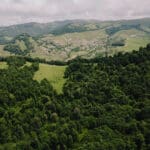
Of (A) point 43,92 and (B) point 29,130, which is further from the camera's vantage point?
(A) point 43,92

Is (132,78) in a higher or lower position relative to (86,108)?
higher

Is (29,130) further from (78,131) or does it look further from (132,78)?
(132,78)

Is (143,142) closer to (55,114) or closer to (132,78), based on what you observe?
(55,114)

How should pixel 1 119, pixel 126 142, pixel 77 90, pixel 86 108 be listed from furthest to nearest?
1. pixel 77 90
2. pixel 86 108
3. pixel 1 119
4. pixel 126 142

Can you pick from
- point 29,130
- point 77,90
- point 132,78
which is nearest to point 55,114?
point 29,130

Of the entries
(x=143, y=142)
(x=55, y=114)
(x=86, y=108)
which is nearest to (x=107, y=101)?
(x=86, y=108)

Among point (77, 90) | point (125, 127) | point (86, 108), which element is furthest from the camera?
point (77, 90)
